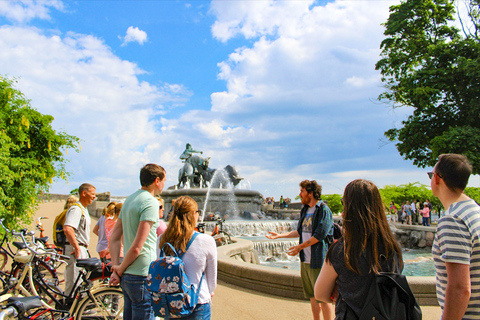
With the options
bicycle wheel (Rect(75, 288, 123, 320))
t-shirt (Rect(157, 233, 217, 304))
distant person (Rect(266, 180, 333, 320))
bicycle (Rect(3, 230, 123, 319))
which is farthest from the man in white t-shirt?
distant person (Rect(266, 180, 333, 320))

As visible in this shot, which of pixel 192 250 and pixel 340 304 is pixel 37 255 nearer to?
pixel 192 250

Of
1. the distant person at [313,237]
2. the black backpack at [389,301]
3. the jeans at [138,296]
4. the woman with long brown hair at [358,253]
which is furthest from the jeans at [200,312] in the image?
the distant person at [313,237]

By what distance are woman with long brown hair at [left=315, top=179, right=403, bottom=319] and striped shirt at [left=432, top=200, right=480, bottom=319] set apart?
0.25 m

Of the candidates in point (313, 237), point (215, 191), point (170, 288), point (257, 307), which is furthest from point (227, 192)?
point (170, 288)

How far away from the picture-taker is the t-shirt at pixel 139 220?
3.00 metres

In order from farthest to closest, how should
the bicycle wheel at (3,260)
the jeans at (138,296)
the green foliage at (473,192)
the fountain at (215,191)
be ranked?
the green foliage at (473,192) < the fountain at (215,191) < the bicycle wheel at (3,260) < the jeans at (138,296)

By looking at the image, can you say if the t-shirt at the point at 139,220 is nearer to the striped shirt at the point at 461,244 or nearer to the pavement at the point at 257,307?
the striped shirt at the point at 461,244

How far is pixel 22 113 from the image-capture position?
1215cm

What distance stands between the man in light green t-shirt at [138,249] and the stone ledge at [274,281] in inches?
127

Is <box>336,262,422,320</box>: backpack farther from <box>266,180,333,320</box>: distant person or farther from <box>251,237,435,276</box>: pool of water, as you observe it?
<box>251,237,435,276</box>: pool of water

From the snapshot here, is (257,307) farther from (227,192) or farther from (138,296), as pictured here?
(227,192)

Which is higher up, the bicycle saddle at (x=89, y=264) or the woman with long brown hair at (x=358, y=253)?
the woman with long brown hair at (x=358, y=253)

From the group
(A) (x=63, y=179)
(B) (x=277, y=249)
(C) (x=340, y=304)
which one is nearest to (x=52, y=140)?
(A) (x=63, y=179)

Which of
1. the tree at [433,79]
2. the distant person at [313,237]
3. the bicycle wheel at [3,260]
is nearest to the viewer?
the distant person at [313,237]
